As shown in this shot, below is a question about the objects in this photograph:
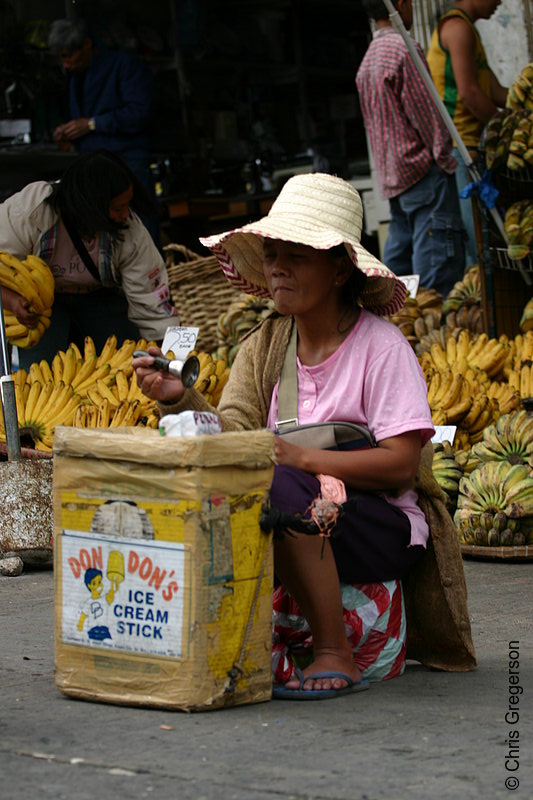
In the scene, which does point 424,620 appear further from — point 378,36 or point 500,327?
point 378,36

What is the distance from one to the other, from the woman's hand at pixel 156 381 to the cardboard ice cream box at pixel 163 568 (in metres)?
0.15

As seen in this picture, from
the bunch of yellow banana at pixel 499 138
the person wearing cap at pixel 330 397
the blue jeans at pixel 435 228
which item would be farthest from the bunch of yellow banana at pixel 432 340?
the person wearing cap at pixel 330 397

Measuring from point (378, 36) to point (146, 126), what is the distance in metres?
2.34

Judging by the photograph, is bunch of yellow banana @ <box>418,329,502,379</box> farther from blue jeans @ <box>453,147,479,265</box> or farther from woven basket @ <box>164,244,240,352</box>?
woven basket @ <box>164,244,240,352</box>

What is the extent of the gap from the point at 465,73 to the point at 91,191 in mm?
2475

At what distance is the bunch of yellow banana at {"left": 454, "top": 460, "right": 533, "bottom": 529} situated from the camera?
486 centimetres

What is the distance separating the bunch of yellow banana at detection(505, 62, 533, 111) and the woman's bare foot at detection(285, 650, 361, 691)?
405cm

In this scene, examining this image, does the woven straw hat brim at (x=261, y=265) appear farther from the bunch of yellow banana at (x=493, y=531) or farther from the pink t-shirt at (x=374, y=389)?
the bunch of yellow banana at (x=493, y=531)

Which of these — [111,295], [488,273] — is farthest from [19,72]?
[488,273]

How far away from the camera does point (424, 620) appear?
313 centimetres

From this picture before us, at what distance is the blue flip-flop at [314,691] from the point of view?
2.79 meters

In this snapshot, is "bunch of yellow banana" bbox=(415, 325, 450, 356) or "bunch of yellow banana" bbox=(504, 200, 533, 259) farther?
"bunch of yellow banana" bbox=(415, 325, 450, 356)

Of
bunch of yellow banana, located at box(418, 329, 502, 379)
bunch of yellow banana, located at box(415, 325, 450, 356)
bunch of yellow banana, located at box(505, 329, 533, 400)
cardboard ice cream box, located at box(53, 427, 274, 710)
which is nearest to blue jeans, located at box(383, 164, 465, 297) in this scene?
bunch of yellow banana, located at box(415, 325, 450, 356)

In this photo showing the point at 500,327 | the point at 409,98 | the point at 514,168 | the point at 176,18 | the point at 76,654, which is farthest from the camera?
the point at 176,18
